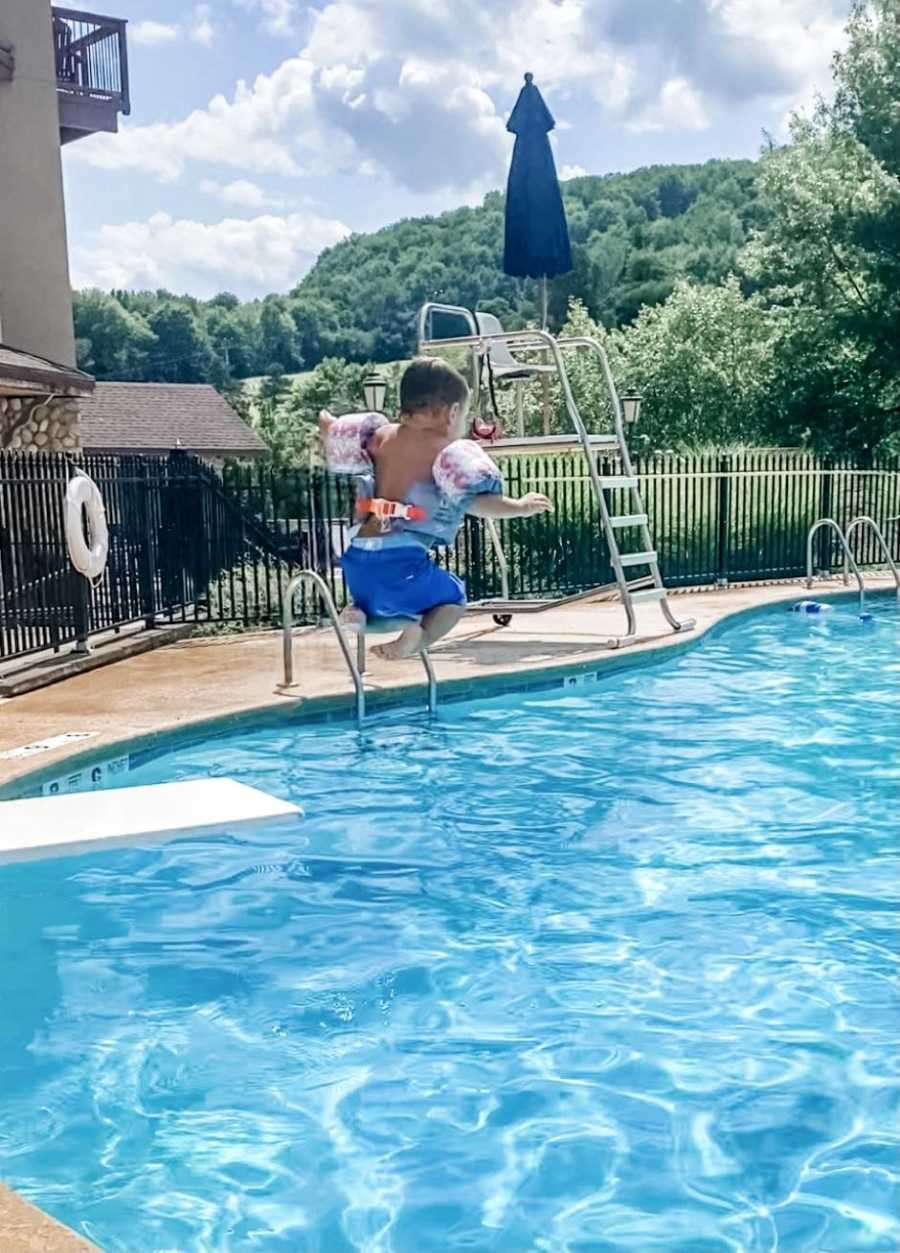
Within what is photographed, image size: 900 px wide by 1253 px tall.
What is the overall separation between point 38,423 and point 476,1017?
1283cm

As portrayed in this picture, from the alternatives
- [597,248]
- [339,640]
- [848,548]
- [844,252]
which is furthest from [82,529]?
[597,248]

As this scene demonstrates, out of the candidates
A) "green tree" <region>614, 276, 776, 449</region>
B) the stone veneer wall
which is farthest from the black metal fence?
"green tree" <region>614, 276, 776, 449</region>

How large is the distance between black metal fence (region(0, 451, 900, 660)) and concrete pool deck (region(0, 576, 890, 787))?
0.75m

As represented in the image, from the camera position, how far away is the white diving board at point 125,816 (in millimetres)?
4789

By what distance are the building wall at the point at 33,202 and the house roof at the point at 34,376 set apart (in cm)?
261

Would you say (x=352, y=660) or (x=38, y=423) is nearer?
(x=352, y=660)

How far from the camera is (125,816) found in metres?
5.14

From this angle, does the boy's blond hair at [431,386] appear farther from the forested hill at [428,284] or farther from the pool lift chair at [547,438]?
the forested hill at [428,284]

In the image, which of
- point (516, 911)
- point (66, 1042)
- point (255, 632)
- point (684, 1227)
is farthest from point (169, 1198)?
point (255, 632)

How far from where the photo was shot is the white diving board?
4789mm

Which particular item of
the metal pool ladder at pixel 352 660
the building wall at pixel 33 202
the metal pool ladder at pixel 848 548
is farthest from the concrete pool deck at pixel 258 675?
the building wall at pixel 33 202

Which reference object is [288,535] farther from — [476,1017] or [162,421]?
[162,421]

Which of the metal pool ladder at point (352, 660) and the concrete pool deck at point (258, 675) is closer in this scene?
the concrete pool deck at point (258, 675)

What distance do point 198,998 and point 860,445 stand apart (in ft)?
74.8
